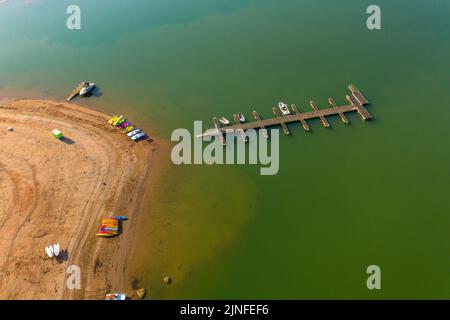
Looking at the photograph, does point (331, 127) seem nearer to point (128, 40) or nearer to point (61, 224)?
point (61, 224)

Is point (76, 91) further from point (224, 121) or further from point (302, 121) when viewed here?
point (302, 121)

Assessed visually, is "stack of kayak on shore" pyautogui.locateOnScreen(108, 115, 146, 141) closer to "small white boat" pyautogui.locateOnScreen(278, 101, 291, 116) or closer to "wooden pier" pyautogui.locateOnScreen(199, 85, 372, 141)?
"wooden pier" pyautogui.locateOnScreen(199, 85, 372, 141)

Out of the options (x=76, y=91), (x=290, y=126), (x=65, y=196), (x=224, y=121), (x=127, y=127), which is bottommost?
(x=65, y=196)

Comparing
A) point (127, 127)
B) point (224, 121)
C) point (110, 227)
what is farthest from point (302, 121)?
point (110, 227)

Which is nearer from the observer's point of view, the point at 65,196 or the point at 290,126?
the point at 65,196

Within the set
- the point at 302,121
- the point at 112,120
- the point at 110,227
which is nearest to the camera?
the point at 110,227

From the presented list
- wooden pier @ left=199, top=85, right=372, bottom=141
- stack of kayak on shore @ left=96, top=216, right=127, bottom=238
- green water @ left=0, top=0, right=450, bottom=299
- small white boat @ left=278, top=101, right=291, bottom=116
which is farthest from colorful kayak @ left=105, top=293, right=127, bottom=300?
small white boat @ left=278, top=101, right=291, bottom=116

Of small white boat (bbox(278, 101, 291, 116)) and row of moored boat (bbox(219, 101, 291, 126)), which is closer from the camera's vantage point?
row of moored boat (bbox(219, 101, 291, 126))
